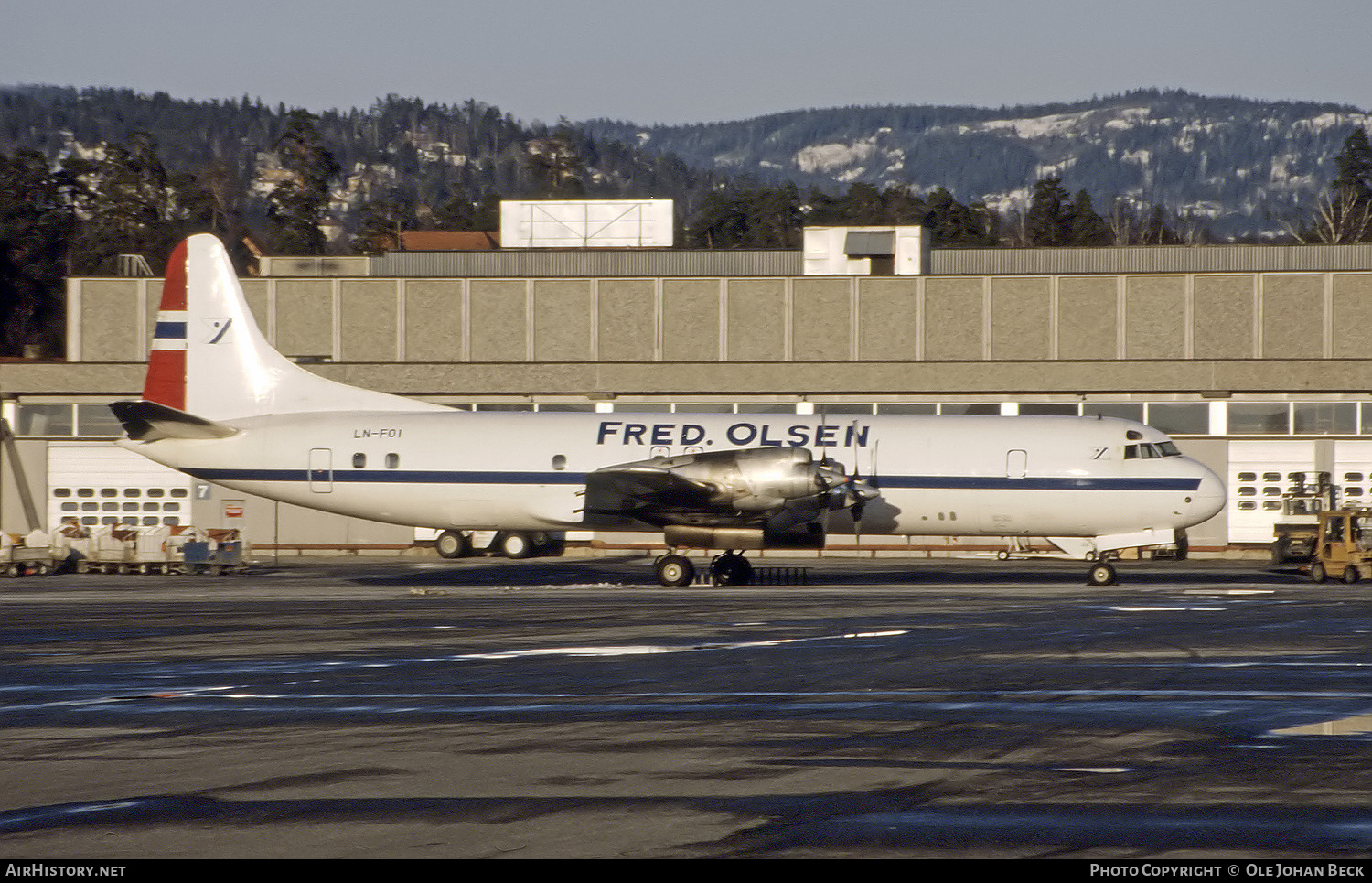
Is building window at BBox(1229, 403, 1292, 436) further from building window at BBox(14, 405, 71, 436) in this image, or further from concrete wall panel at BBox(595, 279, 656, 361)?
building window at BBox(14, 405, 71, 436)

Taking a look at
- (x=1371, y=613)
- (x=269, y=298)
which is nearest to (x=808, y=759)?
(x=1371, y=613)

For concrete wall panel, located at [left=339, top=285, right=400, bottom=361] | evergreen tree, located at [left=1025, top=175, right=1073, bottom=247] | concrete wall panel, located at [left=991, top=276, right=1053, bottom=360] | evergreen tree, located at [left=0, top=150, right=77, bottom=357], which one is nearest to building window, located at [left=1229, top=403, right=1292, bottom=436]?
concrete wall panel, located at [left=991, top=276, right=1053, bottom=360]

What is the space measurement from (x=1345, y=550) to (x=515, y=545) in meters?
24.0

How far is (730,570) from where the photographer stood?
32969 millimetres

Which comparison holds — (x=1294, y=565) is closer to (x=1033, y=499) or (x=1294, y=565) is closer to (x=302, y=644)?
(x=1033, y=499)

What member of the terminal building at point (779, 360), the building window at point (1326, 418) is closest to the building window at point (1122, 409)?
the terminal building at point (779, 360)

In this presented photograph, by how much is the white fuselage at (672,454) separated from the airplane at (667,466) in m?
0.04

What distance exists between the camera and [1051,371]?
155 feet

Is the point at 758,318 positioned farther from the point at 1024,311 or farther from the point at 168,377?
the point at 168,377

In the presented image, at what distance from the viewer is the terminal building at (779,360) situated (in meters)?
46.4

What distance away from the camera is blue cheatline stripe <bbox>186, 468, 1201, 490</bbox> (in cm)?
3162

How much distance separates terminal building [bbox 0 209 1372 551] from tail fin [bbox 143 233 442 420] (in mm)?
13654

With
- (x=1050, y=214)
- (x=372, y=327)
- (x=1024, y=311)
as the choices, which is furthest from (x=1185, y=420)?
(x=1050, y=214)

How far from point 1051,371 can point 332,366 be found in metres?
25.4
